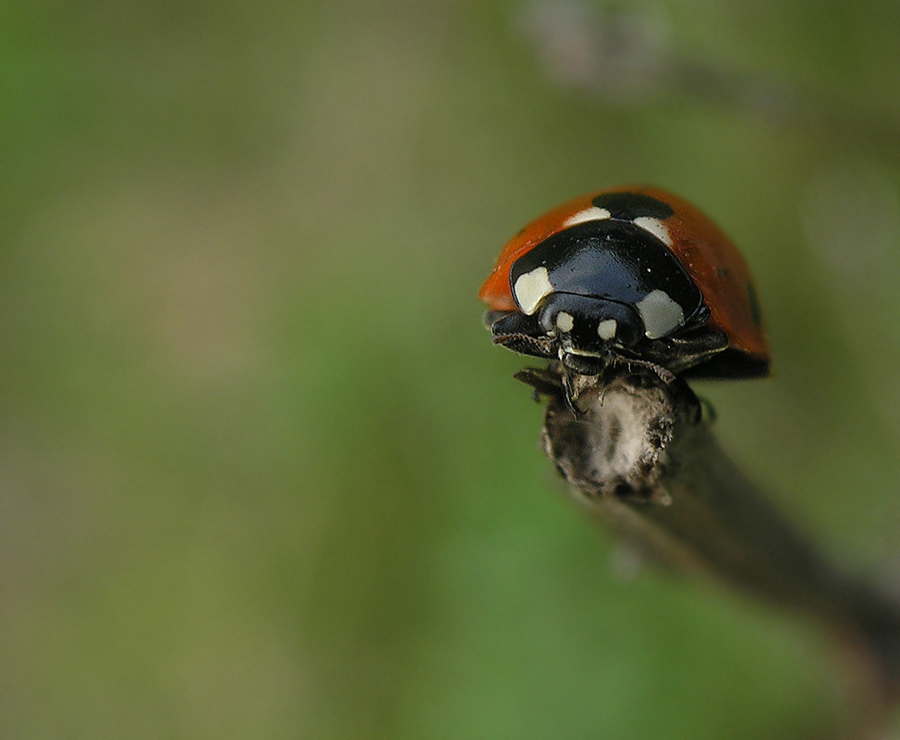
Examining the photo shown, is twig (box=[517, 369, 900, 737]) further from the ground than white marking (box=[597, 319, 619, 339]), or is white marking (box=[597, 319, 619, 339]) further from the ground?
white marking (box=[597, 319, 619, 339])

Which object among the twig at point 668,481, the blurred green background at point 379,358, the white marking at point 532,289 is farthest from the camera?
the blurred green background at point 379,358

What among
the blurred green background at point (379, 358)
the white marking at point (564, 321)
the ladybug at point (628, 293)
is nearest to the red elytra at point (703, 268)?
the ladybug at point (628, 293)

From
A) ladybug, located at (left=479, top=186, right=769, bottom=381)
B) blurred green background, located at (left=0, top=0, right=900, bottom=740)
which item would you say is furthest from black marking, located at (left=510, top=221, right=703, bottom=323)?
blurred green background, located at (left=0, top=0, right=900, bottom=740)

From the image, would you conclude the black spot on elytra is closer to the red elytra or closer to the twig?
the red elytra

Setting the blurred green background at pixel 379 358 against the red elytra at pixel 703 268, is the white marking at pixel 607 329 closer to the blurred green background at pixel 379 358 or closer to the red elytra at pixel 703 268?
the red elytra at pixel 703 268

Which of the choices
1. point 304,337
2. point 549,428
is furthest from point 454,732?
point 549,428

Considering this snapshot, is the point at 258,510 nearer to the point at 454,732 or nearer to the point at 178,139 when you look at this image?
the point at 454,732

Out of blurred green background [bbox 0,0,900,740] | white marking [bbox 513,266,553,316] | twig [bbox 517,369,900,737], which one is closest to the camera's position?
twig [bbox 517,369,900,737]
